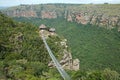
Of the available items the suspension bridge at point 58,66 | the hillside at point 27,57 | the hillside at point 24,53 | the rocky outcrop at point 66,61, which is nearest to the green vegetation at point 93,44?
the rocky outcrop at point 66,61

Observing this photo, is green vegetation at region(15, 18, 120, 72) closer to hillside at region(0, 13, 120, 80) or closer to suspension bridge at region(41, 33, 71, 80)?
hillside at region(0, 13, 120, 80)

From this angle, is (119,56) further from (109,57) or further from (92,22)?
(92,22)

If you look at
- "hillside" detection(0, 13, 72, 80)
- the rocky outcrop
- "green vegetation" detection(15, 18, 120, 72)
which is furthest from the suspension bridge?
"green vegetation" detection(15, 18, 120, 72)

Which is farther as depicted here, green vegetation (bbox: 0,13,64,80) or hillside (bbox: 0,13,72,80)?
hillside (bbox: 0,13,72,80)

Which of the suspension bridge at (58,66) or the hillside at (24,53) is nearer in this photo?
the hillside at (24,53)

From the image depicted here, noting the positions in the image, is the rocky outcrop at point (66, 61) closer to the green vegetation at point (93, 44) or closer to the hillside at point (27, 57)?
the hillside at point (27, 57)

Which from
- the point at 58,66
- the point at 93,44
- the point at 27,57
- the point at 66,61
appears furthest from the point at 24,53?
the point at 93,44

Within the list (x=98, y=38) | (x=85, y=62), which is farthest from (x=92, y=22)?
(x=85, y=62)

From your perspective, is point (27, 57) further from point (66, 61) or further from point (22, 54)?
point (66, 61)
